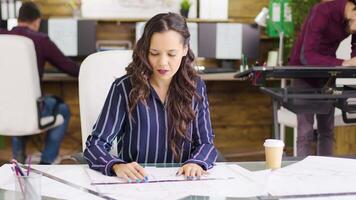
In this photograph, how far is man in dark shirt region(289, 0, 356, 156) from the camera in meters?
2.92

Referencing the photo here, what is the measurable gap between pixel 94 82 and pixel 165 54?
556mm

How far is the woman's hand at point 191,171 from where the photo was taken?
1.52 metres

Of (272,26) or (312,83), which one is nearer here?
(312,83)

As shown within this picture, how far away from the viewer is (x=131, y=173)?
1478 millimetres

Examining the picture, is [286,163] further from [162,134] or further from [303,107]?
[303,107]

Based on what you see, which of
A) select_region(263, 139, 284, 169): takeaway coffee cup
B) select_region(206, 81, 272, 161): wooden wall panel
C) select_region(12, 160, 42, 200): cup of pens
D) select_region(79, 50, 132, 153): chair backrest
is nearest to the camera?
select_region(12, 160, 42, 200): cup of pens

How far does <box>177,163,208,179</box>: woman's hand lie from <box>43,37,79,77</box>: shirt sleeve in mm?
2584

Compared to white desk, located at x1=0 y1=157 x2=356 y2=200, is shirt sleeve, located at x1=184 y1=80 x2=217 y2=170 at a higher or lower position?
higher

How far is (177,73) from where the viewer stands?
1.81m

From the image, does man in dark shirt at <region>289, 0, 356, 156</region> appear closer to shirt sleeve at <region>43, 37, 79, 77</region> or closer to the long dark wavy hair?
the long dark wavy hair

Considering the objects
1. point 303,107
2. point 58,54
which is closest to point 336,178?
point 303,107

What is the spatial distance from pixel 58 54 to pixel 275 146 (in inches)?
104

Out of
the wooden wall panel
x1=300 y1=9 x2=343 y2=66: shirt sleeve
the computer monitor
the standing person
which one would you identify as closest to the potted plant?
the computer monitor

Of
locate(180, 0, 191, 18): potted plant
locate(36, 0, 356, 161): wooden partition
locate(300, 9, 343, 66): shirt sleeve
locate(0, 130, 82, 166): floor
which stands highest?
locate(180, 0, 191, 18): potted plant
